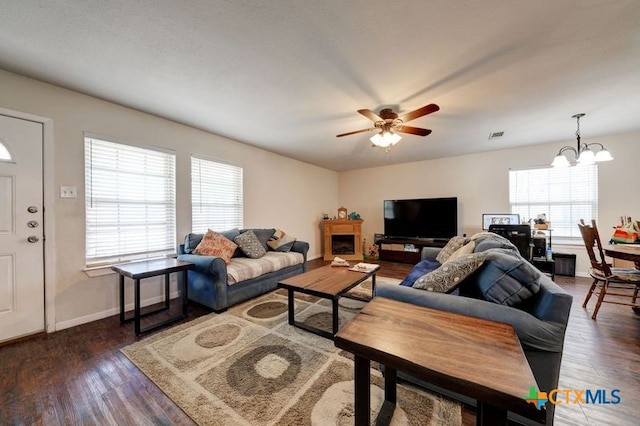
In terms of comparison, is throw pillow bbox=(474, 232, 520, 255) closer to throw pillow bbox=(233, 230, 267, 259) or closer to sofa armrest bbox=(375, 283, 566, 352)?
sofa armrest bbox=(375, 283, 566, 352)

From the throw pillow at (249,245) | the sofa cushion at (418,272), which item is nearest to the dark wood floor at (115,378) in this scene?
the sofa cushion at (418,272)

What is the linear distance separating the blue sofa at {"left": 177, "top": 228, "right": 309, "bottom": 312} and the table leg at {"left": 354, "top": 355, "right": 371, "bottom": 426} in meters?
2.06

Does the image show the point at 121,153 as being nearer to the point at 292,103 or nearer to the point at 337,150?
the point at 292,103

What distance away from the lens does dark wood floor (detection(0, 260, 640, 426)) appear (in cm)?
135

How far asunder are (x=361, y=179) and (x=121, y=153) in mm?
5025

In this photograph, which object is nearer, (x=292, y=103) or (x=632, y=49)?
(x=632, y=49)

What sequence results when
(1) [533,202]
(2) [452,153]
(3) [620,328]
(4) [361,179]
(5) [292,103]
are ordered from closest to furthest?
(3) [620,328]
(5) [292,103]
(1) [533,202]
(2) [452,153]
(4) [361,179]

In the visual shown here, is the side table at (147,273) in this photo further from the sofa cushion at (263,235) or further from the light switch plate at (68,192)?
the sofa cushion at (263,235)

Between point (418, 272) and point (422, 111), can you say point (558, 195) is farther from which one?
point (422, 111)

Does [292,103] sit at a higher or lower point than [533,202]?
higher

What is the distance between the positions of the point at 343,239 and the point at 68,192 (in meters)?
4.80

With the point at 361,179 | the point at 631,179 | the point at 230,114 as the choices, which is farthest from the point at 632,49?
the point at 361,179

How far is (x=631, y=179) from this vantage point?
3768 mm

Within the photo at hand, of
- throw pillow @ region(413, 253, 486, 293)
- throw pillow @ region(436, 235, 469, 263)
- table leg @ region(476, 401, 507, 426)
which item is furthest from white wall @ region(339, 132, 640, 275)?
table leg @ region(476, 401, 507, 426)
